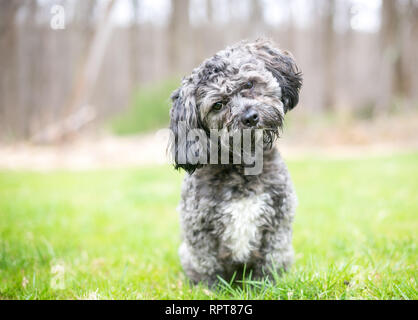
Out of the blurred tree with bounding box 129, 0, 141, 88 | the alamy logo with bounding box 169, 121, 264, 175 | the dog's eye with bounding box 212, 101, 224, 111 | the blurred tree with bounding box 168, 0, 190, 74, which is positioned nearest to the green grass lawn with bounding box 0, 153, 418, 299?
the alamy logo with bounding box 169, 121, 264, 175

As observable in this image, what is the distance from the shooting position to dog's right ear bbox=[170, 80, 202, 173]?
2962mm

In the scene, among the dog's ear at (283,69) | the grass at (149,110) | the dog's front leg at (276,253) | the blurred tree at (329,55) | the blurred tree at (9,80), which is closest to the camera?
the dog's front leg at (276,253)

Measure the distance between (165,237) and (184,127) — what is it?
2203 millimetres

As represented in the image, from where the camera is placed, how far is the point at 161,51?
29062 millimetres

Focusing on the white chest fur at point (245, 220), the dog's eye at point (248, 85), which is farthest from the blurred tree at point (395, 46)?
the white chest fur at point (245, 220)

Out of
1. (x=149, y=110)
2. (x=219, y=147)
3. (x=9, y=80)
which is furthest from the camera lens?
(x=9, y=80)

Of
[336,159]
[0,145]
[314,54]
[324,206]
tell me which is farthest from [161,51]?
[324,206]

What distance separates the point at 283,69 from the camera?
10.7 feet

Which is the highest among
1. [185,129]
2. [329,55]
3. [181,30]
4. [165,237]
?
[181,30]

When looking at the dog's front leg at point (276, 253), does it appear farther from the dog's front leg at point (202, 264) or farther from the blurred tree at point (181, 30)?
the blurred tree at point (181, 30)

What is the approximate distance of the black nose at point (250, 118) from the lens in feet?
9.23

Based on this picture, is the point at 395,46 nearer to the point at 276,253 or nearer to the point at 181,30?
the point at 181,30

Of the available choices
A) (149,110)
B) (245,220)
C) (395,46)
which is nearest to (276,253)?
(245,220)
